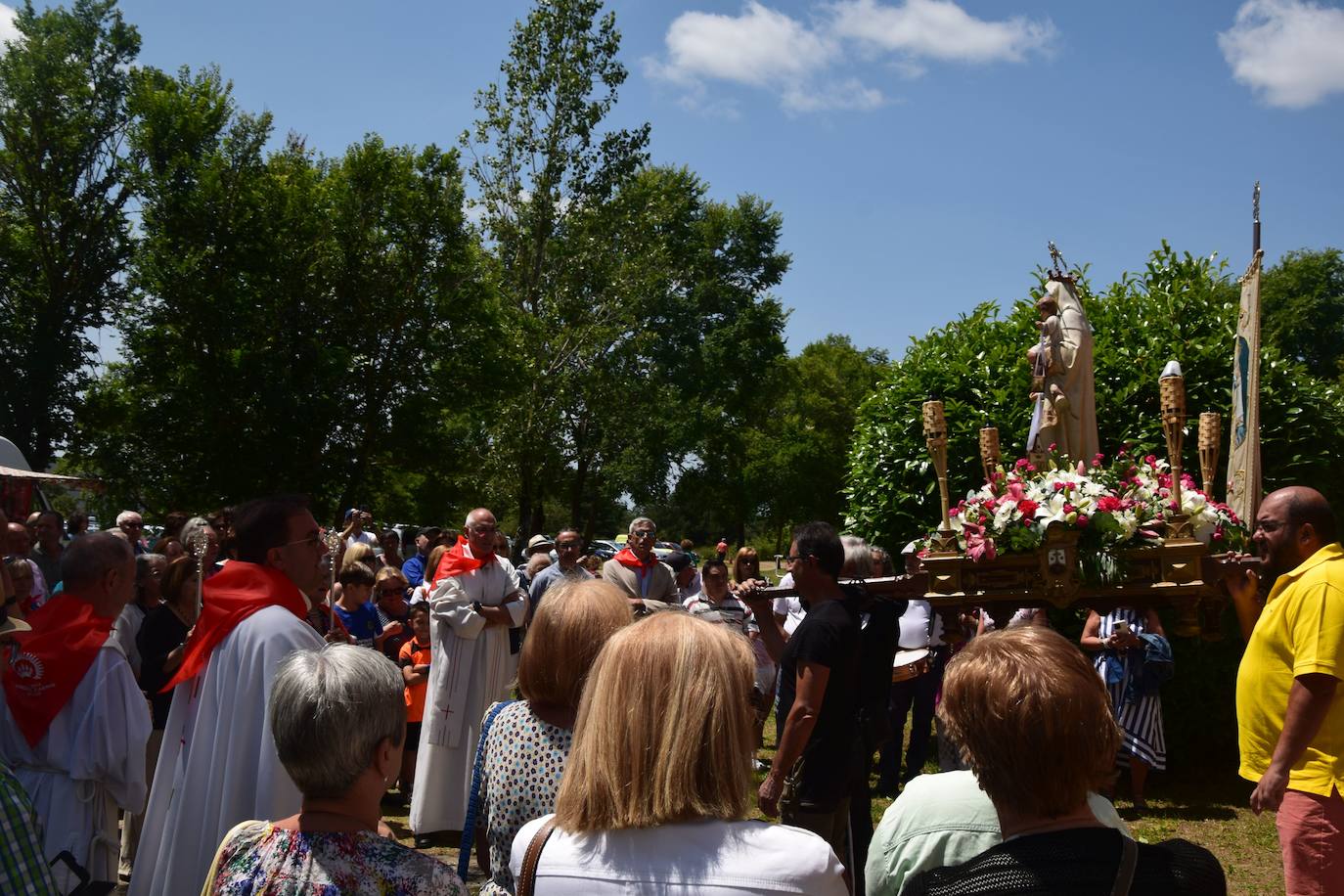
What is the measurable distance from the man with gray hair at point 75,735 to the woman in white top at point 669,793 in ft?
8.35

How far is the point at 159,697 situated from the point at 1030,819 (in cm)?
553

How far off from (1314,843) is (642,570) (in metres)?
6.48

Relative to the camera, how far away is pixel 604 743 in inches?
86.9

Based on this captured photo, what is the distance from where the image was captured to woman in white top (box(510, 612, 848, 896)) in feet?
6.75

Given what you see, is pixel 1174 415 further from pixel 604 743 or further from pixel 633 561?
pixel 633 561

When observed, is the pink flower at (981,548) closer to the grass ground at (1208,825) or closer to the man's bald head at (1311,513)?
the man's bald head at (1311,513)

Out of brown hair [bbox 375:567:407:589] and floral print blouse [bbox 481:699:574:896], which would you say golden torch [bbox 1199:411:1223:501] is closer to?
floral print blouse [bbox 481:699:574:896]

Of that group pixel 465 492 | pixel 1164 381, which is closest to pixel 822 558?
pixel 1164 381

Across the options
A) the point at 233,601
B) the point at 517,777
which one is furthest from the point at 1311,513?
the point at 233,601

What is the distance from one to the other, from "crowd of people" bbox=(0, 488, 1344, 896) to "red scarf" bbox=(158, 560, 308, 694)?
11 mm

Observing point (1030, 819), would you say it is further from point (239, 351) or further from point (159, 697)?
point (239, 351)

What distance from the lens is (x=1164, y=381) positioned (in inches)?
228

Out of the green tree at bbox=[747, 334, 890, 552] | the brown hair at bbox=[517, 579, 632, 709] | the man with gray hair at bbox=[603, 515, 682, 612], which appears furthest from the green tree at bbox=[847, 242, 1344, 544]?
the green tree at bbox=[747, 334, 890, 552]

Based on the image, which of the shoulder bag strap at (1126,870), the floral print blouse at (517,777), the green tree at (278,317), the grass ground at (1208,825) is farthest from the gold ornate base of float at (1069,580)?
the green tree at (278,317)
